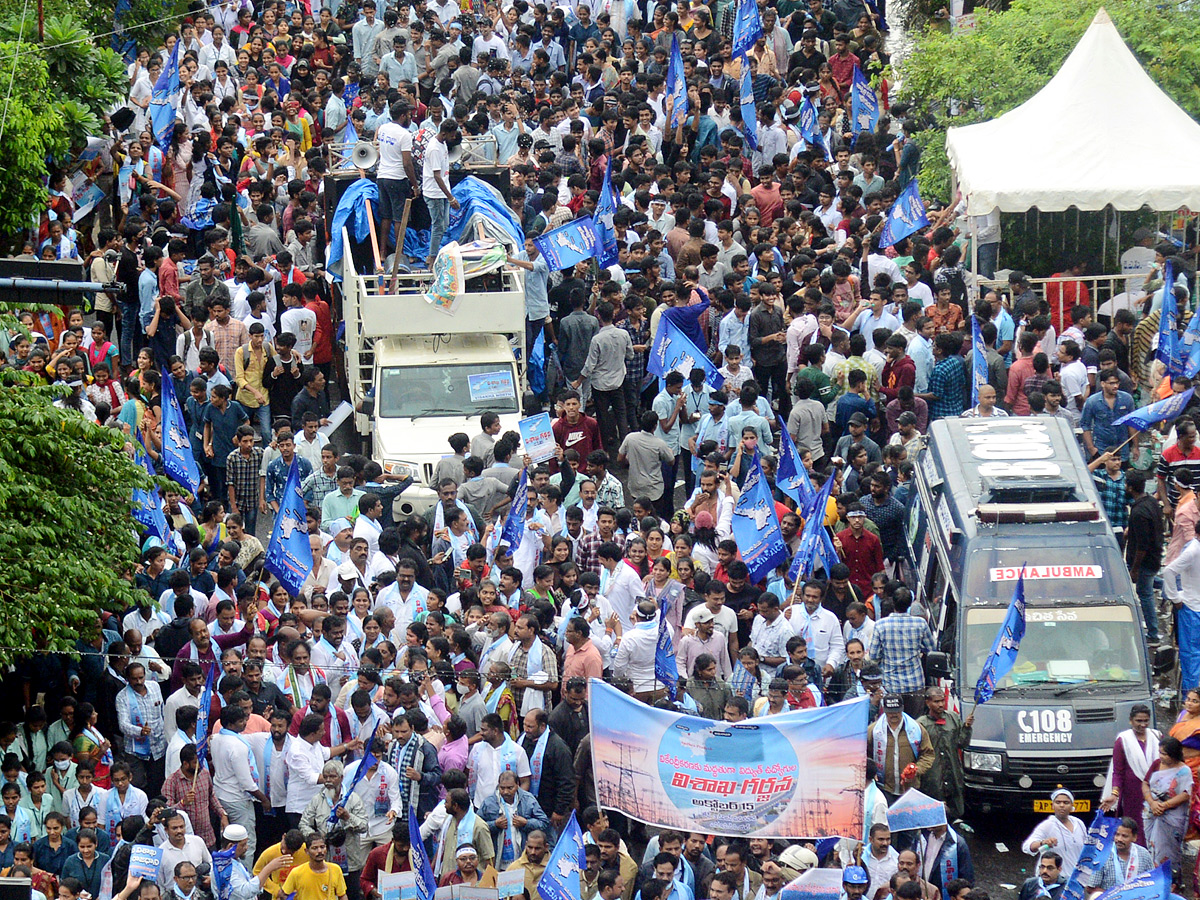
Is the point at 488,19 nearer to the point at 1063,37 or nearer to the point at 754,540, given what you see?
the point at 1063,37

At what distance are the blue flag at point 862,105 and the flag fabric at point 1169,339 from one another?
7.40 metres

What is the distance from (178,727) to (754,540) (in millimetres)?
4739

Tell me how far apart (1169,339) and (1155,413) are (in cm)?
177

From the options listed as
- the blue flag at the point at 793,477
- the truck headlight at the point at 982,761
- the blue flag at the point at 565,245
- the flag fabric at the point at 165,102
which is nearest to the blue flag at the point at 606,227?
the blue flag at the point at 565,245

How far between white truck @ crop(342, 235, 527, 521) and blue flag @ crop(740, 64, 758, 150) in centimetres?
670

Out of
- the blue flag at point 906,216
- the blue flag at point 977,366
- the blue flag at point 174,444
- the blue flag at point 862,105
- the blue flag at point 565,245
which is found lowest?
the blue flag at point 174,444

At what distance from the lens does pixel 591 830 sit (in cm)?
1365

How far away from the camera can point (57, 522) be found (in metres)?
14.7

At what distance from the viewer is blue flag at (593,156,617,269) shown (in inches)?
870

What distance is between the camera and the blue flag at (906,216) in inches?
856

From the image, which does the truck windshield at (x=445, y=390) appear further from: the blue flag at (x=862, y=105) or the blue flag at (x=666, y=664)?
the blue flag at (x=862, y=105)

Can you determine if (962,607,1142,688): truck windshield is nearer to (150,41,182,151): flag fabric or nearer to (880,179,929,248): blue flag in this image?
(880,179,929,248): blue flag

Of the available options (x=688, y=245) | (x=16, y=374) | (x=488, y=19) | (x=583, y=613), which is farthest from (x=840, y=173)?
(x=16, y=374)

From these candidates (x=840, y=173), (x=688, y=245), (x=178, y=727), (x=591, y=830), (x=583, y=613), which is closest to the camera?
(x=591, y=830)
